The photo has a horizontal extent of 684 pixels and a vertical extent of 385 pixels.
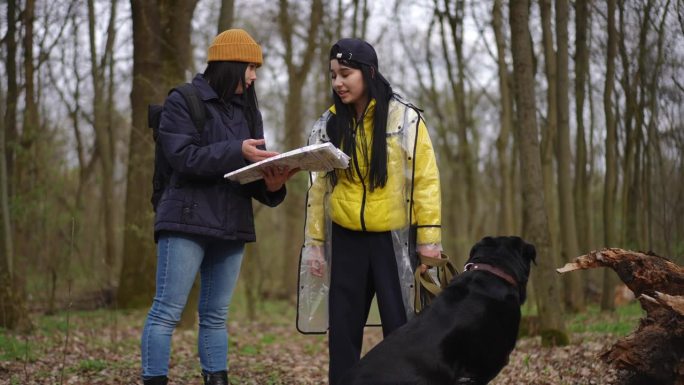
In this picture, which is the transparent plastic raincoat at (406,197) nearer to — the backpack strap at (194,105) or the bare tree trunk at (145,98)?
the backpack strap at (194,105)

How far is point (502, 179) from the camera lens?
1349 centimetres

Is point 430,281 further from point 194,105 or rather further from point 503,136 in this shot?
point 503,136

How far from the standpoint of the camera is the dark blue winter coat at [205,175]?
4.29 meters

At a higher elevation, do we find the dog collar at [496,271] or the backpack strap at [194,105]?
the backpack strap at [194,105]

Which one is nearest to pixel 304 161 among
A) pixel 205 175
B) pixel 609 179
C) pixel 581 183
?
pixel 205 175

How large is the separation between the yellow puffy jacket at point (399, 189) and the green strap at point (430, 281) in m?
0.12

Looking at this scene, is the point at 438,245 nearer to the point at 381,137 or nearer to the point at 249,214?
the point at 381,137

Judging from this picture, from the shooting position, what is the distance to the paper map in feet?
13.0

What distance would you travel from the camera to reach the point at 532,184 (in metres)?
→ 7.38

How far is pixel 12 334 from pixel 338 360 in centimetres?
527

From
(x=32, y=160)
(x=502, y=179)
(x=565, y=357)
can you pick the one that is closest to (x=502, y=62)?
(x=502, y=179)

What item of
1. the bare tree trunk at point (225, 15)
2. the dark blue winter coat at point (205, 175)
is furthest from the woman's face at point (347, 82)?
the bare tree trunk at point (225, 15)

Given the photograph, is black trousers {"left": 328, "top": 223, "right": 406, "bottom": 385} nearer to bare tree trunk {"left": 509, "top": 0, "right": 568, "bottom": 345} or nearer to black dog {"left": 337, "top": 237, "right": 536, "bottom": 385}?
black dog {"left": 337, "top": 237, "right": 536, "bottom": 385}

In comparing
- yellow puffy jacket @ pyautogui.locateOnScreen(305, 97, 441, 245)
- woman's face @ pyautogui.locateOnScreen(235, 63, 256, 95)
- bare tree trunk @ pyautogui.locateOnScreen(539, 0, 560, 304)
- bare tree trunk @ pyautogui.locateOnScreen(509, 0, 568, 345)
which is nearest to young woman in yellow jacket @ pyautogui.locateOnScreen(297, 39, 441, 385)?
yellow puffy jacket @ pyautogui.locateOnScreen(305, 97, 441, 245)
